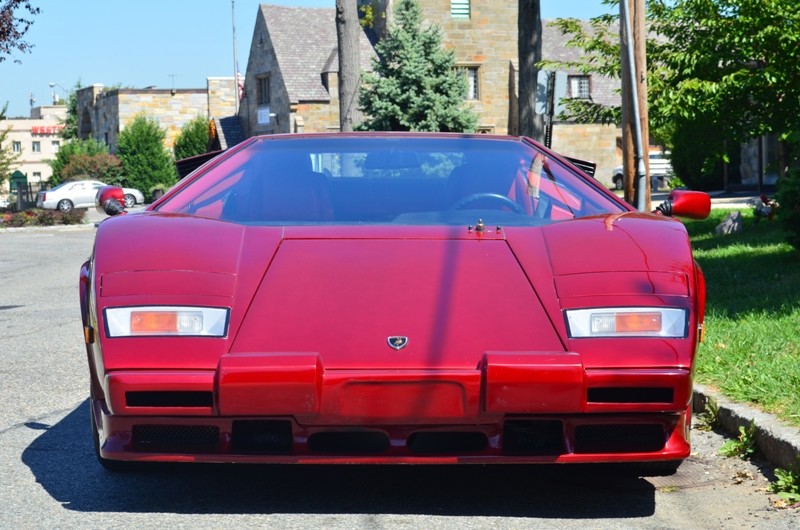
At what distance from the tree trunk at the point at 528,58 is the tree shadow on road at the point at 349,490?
14122 mm

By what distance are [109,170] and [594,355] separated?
57651 mm

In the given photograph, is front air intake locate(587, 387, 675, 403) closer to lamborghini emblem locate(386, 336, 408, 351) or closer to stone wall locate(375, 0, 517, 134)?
lamborghini emblem locate(386, 336, 408, 351)

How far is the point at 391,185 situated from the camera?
202 inches

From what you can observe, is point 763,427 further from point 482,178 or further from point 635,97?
point 635,97

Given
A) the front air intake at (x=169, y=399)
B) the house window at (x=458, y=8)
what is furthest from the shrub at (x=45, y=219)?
the front air intake at (x=169, y=399)

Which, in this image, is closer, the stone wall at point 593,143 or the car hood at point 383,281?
the car hood at point 383,281

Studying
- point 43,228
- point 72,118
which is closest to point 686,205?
point 43,228

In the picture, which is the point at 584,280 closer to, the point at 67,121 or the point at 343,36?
the point at 343,36

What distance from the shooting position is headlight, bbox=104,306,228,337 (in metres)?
3.97

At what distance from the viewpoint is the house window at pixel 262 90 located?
171 feet

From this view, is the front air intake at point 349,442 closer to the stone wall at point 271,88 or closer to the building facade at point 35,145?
the stone wall at point 271,88

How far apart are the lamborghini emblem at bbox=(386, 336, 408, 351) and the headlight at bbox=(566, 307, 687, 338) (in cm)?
55

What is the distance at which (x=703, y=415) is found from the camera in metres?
6.02

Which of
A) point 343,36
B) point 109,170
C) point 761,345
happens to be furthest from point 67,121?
point 761,345
